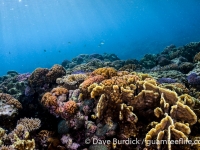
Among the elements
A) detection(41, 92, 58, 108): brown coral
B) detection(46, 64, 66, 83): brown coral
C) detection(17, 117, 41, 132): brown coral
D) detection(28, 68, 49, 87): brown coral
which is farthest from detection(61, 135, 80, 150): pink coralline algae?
detection(28, 68, 49, 87): brown coral

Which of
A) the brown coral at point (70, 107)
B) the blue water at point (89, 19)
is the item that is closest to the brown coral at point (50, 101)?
the brown coral at point (70, 107)

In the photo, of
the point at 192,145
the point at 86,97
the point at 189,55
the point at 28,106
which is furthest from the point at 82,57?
the point at 192,145

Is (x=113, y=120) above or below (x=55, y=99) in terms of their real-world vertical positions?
below

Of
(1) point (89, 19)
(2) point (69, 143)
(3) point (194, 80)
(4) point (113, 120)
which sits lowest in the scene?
(2) point (69, 143)

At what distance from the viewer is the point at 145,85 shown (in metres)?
4.23

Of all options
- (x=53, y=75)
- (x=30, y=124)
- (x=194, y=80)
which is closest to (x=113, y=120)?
(x=30, y=124)

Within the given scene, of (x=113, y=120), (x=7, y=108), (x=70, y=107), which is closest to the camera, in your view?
(x=113, y=120)

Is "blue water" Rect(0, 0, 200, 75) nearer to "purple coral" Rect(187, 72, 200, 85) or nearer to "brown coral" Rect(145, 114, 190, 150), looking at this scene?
"purple coral" Rect(187, 72, 200, 85)

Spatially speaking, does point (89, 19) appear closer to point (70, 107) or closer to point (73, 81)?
point (73, 81)

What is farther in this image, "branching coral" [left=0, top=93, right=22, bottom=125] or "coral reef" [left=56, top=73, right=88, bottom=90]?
"coral reef" [left=56, top=73, right=88, bottom=90]

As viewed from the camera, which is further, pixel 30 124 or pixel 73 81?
pixel 73 81

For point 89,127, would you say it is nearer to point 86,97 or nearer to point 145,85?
point 86,97

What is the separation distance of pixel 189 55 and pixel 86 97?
490 inches

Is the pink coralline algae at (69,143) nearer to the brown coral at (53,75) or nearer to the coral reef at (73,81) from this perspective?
the coral reef at (73,81)
